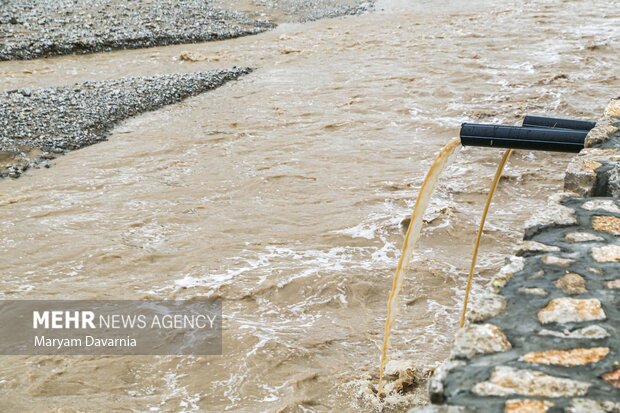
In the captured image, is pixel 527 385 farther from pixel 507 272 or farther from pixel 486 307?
pixel 507 272

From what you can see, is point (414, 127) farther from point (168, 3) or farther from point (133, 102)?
point (168, 3)

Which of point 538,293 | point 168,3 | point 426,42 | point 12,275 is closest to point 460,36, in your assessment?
point 426,42

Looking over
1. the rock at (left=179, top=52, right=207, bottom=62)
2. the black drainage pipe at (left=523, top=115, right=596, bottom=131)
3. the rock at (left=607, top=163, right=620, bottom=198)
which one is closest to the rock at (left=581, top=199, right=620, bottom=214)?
the rock at (left=607, top=163, right=620, bottom=198)

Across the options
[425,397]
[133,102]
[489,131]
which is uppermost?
[489,131]

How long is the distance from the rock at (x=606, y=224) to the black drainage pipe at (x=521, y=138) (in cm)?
51

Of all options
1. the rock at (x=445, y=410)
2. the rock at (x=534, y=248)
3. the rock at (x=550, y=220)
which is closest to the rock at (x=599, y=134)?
the rock at (x=550, y=220)

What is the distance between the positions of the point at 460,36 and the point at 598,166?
13049 millimetres

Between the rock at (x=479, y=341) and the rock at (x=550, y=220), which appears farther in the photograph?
the rock at (x=550, y=220)

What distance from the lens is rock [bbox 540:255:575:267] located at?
330 centimetres

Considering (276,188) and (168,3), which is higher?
(168,3)

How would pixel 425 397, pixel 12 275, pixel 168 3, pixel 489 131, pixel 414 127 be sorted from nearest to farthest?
1. pixel 489 131
2. pixel 425 397
3. pixel 12 275
4. pixel 414 127
5. pixel 168 3

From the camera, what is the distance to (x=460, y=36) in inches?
653

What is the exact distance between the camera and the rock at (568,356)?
8.64 feet

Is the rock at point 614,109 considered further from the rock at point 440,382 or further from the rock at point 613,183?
the rock at point 440,382
